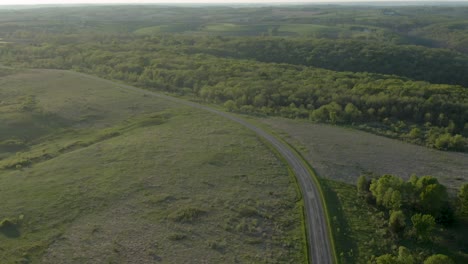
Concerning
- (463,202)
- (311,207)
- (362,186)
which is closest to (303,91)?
(362,186)

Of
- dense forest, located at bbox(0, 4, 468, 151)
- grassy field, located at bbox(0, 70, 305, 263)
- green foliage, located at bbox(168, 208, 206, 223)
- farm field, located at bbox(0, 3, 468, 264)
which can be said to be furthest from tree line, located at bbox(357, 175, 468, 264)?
dense forest, located at bbox(0, 4, 468, 151)

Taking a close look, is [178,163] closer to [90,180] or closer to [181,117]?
[90,180]

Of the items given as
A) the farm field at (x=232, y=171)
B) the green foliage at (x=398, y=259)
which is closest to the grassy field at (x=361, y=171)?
the farm field at (x=232, y=171)

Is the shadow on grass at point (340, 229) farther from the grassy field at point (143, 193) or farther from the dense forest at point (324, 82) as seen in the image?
the dense forest at point (324, 82)

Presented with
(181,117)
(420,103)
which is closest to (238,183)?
(181,117)

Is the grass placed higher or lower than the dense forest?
lower

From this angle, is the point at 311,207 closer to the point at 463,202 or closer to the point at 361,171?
the point at 361,171

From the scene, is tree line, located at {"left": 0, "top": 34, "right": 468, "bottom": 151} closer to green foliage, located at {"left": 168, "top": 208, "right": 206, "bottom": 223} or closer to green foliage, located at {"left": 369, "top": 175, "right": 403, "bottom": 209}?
green foliage, located at {"left": 369, "top": 175, "right": 403, "bottom": 209}
